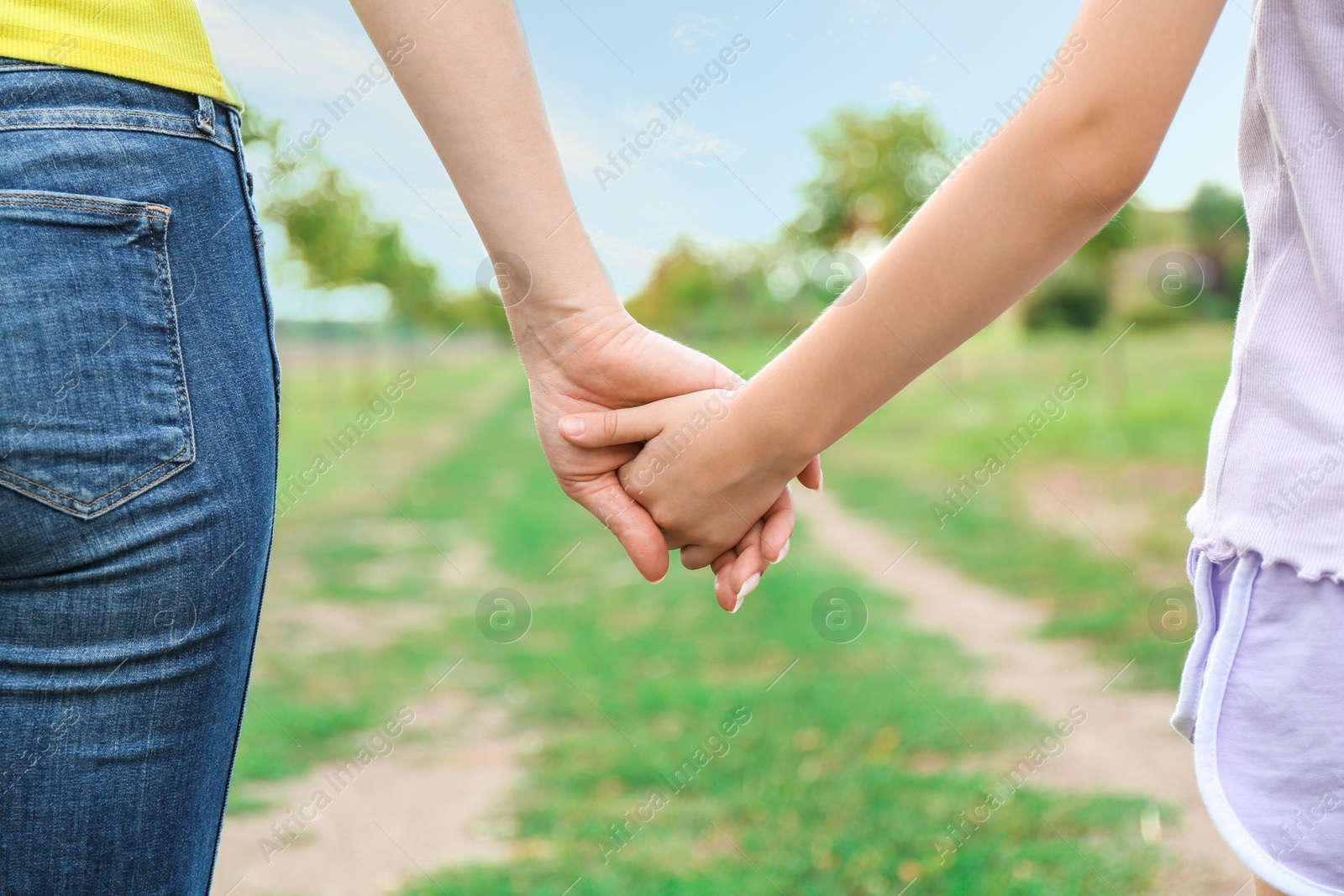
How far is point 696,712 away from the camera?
14.0 ft

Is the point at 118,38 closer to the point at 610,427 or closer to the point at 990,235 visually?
the point at 990,235

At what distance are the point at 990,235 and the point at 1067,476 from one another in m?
7.98

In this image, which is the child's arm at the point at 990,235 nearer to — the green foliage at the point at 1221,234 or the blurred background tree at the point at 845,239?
the blurred background tree at the point at 845,239

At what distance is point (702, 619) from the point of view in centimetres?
582

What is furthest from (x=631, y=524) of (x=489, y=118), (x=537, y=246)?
Answer: (x=489, y=118)

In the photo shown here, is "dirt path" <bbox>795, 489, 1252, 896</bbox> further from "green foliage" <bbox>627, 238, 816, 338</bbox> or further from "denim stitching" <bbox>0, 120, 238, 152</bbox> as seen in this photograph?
"denim stitching" <bbox>0, 120, 238, 152</bbox>

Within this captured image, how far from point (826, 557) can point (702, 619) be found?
1615mm

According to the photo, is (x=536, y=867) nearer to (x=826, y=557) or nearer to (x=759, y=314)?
(x=826, y=557)

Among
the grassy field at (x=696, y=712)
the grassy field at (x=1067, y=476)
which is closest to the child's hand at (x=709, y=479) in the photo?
the grassy field at (x=696, y=712)

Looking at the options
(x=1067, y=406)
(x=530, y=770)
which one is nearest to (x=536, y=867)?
(x=530, y=770)

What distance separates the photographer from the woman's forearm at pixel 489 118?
158cm

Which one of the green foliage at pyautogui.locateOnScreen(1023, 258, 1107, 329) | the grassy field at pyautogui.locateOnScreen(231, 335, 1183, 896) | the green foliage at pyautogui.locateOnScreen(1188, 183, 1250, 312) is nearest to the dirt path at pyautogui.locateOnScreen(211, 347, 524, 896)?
the grassy field at pyautogui.locateOnScreen(231, 335, 1183, 896)

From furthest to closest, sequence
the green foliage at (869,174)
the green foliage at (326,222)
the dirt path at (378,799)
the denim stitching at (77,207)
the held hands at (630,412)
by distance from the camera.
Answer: the green foliage at (869,174) < the green foliage at (326,222) < the dirt path at (378,799) < the held hands at (630,412) < the denim stitching at (77,207)

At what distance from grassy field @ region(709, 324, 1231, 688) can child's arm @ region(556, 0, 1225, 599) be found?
8.19 feet
